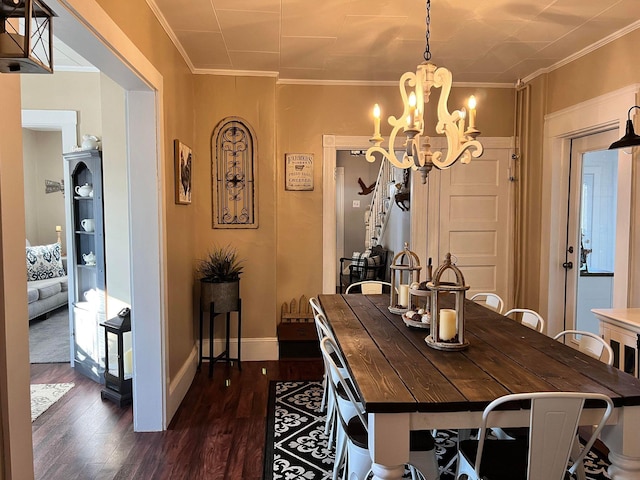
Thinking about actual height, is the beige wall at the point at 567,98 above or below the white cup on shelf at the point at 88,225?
above

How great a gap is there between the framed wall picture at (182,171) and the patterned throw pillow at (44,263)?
3.58 m

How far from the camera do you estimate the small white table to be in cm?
238

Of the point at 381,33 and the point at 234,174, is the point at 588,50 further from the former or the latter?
the point at 234,174

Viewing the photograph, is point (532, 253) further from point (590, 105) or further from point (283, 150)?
point (283, 150)

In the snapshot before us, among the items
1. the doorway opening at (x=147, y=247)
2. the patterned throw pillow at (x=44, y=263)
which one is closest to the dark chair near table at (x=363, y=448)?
the doorway opening at (x=147, y=247)

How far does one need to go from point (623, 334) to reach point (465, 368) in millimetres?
1335

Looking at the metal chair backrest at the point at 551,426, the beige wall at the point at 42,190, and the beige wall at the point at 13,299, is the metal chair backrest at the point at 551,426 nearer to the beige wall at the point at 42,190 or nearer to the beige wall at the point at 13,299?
the beige wall at the point at 13,299

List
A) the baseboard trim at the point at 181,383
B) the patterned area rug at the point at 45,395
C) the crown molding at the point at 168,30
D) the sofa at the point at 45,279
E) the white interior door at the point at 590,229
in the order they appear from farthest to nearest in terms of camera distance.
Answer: the sofa at the point at 45,279, the white interior door at the point at 590,229, the patterned area rug at the point at 45,395, the baseboard trim at the point at 181,383, the crown molding at the point at 168,30

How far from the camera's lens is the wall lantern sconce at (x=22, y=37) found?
3.61 feet

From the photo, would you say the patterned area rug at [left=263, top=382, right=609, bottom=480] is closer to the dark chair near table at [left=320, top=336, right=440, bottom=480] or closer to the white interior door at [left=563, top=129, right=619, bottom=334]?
the dark chair near table at [left=320, top=336, right=440, bottom=480]

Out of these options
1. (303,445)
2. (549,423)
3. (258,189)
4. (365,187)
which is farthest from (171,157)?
(365,187)

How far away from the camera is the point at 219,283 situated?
371cm

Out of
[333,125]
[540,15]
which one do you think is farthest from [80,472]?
[540,15]

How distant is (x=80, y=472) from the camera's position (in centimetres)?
234
